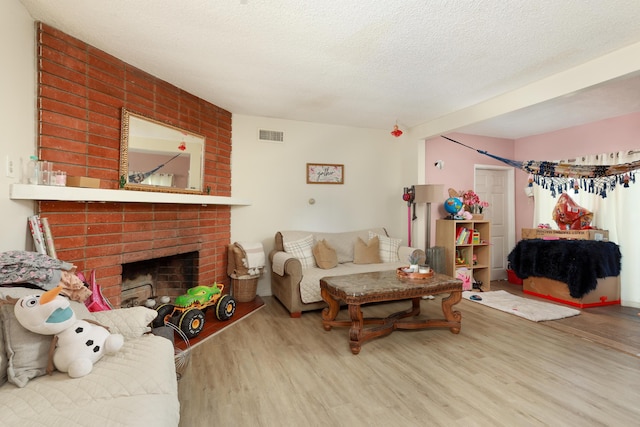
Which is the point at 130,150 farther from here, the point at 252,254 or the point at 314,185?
the point at 314,185

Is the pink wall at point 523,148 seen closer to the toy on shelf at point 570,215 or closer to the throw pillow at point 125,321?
the toy on shelf at point 570,215

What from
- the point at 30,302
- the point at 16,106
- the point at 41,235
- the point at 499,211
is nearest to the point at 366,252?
the point at 499,211

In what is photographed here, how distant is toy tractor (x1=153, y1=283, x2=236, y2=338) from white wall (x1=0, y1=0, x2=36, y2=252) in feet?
3.83

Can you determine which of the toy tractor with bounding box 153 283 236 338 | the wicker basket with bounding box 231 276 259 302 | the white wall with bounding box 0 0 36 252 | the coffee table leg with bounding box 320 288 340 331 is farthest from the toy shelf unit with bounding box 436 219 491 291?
the white wall with bounding box 0 0 36 252

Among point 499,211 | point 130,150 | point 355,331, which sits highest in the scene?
point 130,150

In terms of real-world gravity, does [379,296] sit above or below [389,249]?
below

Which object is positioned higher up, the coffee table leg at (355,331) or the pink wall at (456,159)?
the pink wall at (456,159)

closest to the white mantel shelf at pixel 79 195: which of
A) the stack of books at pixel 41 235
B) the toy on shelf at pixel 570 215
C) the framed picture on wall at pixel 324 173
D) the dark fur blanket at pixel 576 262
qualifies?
the stack of books at pixel 41 235

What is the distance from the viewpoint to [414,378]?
2.13 m

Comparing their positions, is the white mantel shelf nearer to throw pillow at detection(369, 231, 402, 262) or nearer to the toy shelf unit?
throw pillow at detection(369, 231, 402, 262)

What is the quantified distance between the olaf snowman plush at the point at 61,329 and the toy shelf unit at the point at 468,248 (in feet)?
13.3

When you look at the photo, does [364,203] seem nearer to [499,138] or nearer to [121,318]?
[499,138]

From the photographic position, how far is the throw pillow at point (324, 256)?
12.2ft

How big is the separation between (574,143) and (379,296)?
3.91 m
